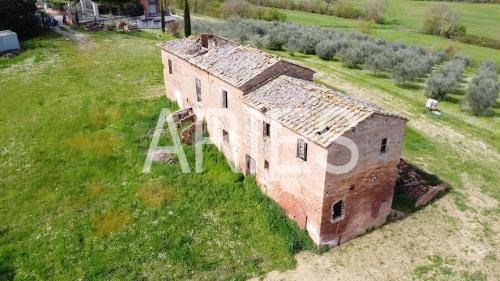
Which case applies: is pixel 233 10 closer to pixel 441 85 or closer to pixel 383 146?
pixel 441 85

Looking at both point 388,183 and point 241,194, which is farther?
point 241,194

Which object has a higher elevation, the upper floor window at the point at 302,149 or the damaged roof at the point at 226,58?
the damaged roof at the point at 226,58

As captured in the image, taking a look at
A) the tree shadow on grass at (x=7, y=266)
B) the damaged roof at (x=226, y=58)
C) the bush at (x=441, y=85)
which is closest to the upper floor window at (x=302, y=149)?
the damaged roof at (x=226, y=58)

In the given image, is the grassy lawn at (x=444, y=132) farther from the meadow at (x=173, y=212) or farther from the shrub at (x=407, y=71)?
the shrub at (x=407, y=71)

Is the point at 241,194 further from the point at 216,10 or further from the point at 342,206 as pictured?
the point at 216,10

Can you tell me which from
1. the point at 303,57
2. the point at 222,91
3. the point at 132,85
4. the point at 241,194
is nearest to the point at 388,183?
the point at 241,194

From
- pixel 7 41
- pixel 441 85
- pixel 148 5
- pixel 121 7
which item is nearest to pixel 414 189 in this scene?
pixel 441 85

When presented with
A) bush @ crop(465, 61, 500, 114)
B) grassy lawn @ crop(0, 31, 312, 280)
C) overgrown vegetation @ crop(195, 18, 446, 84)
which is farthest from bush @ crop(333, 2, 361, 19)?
grassy lawn @ crop(0, 31, 312, 280)
